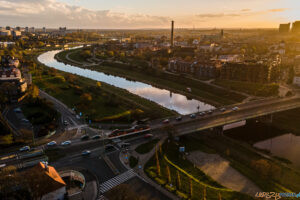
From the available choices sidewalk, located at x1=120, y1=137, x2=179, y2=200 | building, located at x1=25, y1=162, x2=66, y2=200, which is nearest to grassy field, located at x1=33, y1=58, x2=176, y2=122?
sidewalk, located at x1=120, y1=137, x2=179, y2=200

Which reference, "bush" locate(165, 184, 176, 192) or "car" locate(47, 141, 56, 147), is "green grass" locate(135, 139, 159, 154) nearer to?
"bush" locate(165, 184, 176, 192)

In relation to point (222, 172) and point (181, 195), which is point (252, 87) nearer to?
point (222, 172)

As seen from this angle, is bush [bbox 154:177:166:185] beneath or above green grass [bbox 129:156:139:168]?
beneath

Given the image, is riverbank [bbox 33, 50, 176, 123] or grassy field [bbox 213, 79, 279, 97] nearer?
riverbank [bbox 33, 50, 176, 123]

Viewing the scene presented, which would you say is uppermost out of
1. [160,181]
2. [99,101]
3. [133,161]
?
[99,101]

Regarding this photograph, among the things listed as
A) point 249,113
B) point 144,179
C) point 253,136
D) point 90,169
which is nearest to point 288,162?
point 253,136

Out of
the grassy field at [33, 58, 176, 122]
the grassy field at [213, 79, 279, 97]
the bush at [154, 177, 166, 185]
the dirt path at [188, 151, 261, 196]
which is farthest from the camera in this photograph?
the grassy field at [213, 79, 279, 97]

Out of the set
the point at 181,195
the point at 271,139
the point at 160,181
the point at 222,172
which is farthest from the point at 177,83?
the point at 181,195
